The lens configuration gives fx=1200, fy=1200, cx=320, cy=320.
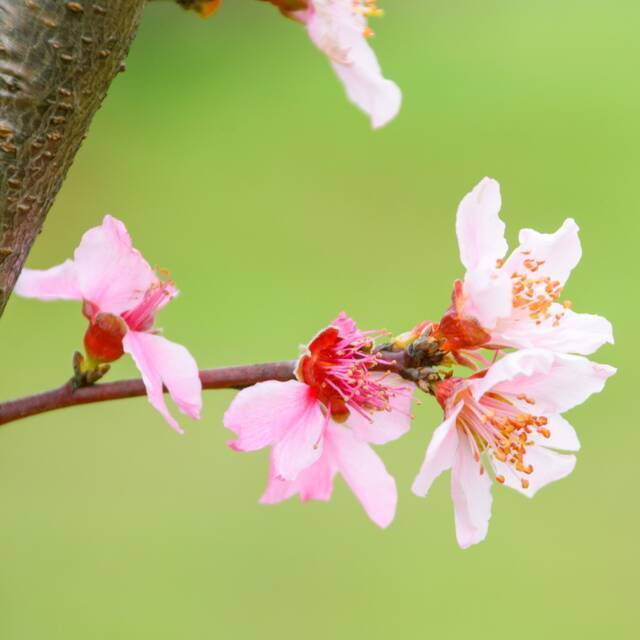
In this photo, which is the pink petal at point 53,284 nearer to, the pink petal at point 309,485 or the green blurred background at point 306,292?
the pink petal at point 309,485

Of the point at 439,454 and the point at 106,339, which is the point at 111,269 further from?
the point at 439,454

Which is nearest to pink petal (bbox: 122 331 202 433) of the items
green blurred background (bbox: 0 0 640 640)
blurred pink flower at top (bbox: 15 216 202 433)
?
blurred pink flower at top (bbox: 15 216 202 433)


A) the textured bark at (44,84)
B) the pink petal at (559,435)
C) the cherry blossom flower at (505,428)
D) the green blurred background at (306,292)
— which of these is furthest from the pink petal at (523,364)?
the green blurred background at (306,292)

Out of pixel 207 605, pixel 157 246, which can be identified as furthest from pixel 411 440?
pixel 157 246

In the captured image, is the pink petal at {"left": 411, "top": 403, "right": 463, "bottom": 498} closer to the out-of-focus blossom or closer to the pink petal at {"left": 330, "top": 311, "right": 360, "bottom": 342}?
the pink petal at {"left": 330, "top": 311, "right": 360, "bottom": 342}

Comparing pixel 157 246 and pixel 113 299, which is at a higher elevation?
pixel 113 299

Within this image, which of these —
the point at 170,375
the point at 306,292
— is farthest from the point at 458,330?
the point at 306,292

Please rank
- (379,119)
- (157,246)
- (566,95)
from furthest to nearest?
(566,95)
(157,246)
(379,119)

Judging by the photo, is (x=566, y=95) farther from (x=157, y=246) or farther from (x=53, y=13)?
(x=53, y=13)
